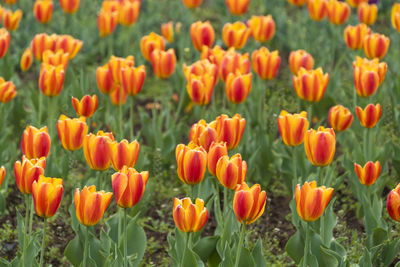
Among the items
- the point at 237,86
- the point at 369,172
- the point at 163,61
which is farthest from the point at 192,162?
the point at 163,61

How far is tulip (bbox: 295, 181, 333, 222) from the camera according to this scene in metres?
2.52

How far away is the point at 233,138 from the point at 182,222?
0.59 m

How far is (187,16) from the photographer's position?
6.75 m

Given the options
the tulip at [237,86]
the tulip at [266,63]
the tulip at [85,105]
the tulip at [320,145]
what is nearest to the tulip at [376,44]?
the tulip at [266,63]

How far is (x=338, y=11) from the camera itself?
4.92 meters

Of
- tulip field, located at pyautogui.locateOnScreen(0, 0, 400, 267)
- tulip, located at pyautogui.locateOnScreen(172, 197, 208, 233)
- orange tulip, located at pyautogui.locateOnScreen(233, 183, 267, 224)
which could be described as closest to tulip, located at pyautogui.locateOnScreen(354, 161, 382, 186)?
tulip field, located at pyautogui.locateOnScreen(0, 0, 400, 267)

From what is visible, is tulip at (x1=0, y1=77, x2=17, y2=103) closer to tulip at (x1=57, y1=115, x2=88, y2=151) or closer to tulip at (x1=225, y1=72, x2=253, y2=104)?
tulip at (x1=57, y1=115, x2=88, y2=151)

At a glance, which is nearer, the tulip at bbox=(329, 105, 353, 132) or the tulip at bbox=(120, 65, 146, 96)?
the tulip at bbox=(329, 105, 353, 132)

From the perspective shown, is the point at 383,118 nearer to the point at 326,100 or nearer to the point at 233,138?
the point at 326,100

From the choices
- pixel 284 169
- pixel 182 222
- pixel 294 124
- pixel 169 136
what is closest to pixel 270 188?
pixel 284 169

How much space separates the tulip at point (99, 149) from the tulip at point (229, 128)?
1.49 ft

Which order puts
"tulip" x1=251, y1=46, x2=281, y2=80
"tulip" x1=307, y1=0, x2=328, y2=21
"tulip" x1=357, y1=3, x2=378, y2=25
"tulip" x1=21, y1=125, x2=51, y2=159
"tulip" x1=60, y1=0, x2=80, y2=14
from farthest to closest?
1. "tulip" x1=60, y1=0, x2=80, y2=14
2. "tulip" x1=307, y1=0, x2=328, y2=21
3. "tulip" x1=357, y1=3, x2=378, y2=25
4. "tulip" x1=251, y1=46, x2=281, y2=80
5. "tulip" x1=21, y1=125, x2=51, y2=159

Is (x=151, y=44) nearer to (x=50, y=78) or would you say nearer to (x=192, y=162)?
(x=50, y=78)

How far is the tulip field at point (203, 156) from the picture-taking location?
8.88ft
